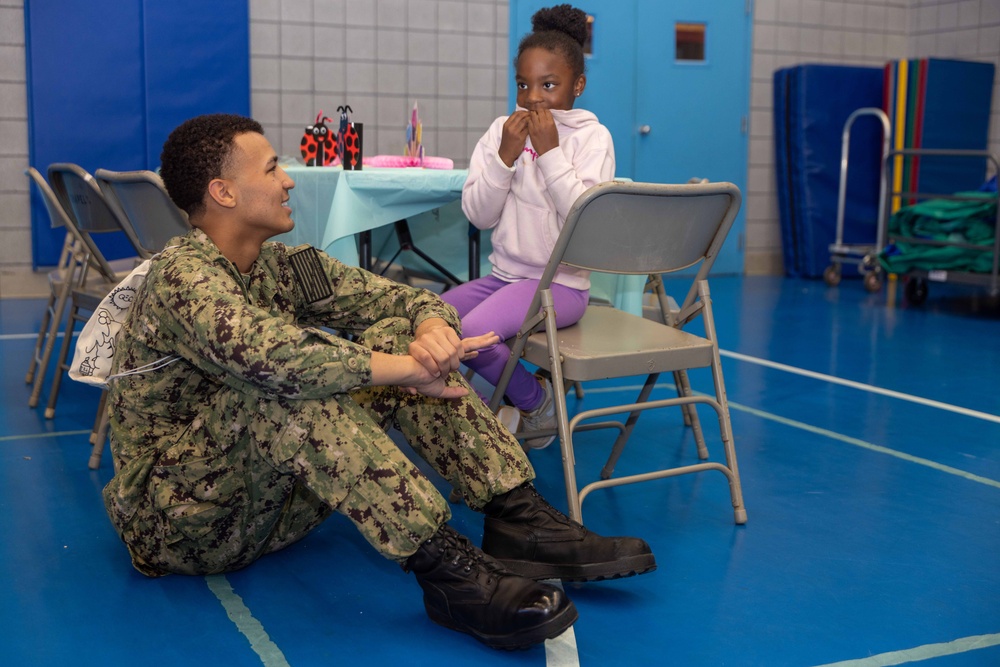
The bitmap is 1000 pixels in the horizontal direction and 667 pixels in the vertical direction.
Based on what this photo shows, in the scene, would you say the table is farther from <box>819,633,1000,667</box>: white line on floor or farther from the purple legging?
<box>819,633,1000,667</box>: white line on floor

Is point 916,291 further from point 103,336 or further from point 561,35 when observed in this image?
point 103,336

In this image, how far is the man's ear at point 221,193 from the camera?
1737 mm

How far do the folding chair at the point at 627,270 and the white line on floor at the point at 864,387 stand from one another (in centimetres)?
144

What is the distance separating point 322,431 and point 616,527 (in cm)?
91

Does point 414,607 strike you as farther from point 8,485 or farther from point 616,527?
point 8,485

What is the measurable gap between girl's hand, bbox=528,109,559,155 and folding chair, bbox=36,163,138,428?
4.17ft

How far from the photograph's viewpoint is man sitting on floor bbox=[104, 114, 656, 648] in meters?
1.53

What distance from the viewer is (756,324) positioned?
16.4 ft

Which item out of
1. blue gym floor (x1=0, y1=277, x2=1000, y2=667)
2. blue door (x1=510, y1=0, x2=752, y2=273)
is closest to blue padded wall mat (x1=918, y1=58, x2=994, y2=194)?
blue door (x1=510, y1=0, x2=752, y2=273)

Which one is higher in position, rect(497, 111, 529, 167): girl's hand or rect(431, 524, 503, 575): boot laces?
rect(497, 111, 529, 167): girl's hand

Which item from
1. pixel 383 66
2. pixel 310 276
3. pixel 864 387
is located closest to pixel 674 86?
pixel 383 66

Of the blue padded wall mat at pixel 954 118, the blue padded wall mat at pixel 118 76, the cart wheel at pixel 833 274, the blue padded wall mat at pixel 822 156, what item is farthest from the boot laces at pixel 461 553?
the blue padded wall mat at pixel 954 118

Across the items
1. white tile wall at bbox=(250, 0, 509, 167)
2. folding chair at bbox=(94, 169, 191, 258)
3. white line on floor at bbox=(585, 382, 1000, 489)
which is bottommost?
white line on floor at bbox=(585, 382, 1000, 489)

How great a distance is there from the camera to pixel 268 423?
5.12ft
